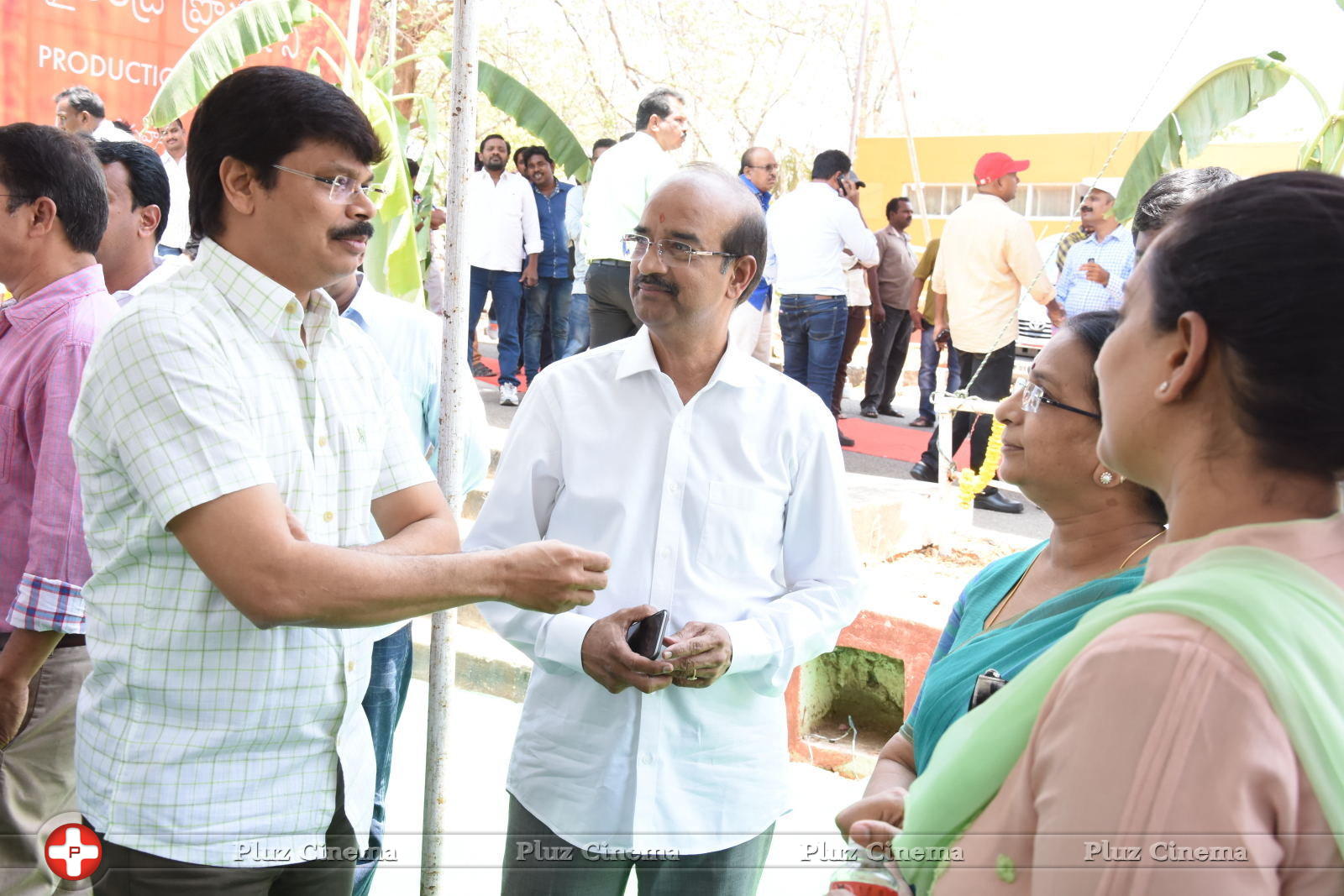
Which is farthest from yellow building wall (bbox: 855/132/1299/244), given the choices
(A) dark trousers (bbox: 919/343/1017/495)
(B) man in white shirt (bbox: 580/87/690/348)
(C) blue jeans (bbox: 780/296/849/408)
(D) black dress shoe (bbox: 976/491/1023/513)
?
(B) man in white shirt (bbox: 580/87/690/348)

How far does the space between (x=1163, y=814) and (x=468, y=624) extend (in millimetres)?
4701

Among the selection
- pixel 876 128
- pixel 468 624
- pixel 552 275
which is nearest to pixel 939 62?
pixel 876 128

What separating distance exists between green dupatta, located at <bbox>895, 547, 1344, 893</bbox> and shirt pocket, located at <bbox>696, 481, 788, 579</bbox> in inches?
44.9

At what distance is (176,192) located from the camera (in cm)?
757

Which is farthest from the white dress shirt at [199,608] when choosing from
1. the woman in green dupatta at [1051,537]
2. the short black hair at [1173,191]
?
the short black hair at [1173,191]

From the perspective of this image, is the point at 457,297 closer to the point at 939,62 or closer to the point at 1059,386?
the point at 1059,386

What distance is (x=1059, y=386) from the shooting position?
6.68ft

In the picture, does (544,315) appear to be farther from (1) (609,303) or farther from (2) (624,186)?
(2) (624,186)

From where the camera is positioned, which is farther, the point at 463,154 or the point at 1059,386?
the point at 463,154

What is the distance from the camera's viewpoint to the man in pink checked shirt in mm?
2301

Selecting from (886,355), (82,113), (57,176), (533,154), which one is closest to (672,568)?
(57,176)

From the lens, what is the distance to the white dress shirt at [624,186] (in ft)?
21.0

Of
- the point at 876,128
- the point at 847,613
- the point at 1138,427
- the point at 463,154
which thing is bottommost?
the point at 847,613

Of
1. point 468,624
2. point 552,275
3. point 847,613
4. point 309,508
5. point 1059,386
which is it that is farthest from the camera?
point 552,275
